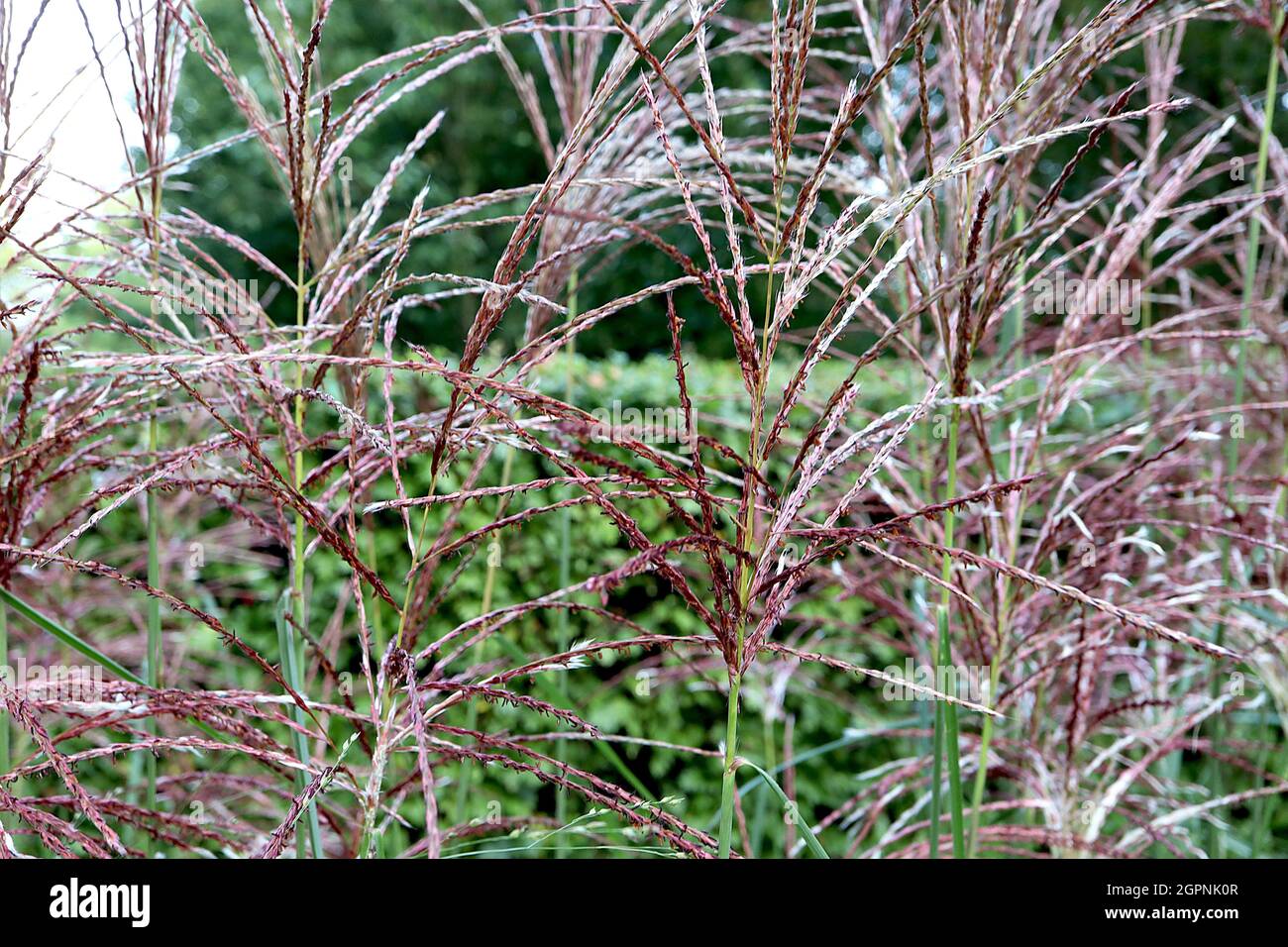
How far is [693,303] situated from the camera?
10.9 m

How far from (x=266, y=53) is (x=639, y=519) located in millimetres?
2576

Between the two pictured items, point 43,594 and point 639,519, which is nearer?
point 43,594

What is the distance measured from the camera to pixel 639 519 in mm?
3629

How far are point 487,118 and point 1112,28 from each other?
1285cm

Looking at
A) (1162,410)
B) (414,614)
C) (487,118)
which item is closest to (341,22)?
(487,118)

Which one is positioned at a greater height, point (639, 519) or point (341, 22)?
point (341, 22)

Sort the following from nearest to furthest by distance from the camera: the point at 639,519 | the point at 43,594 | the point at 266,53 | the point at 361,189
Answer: the point at 266,53
the point at 43,594
the point at 639,519
the point at 361,189

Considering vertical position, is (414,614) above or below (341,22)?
below

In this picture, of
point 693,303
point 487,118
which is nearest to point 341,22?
point 487,118
